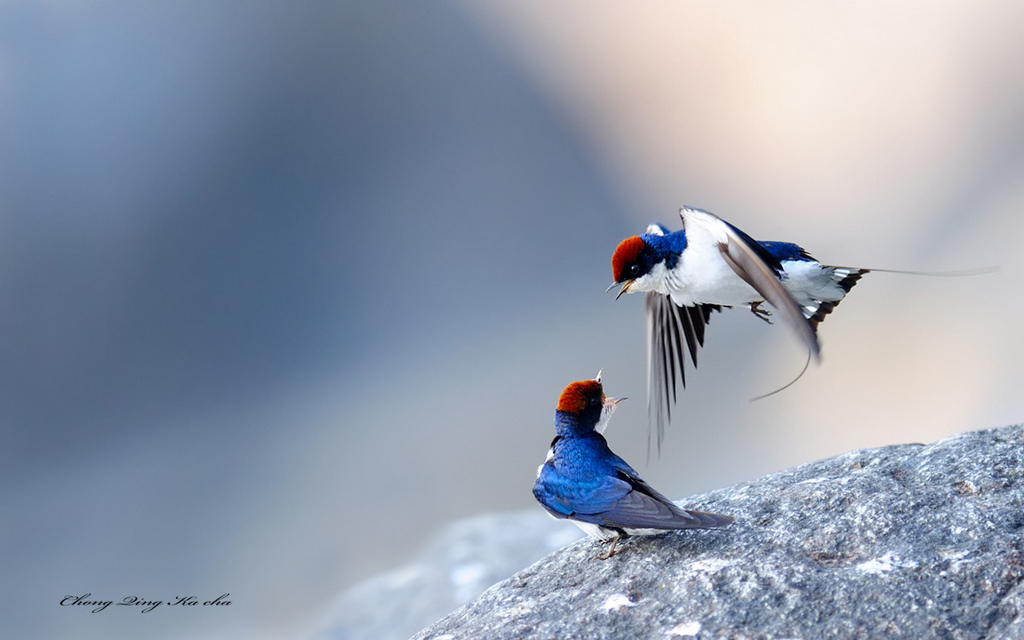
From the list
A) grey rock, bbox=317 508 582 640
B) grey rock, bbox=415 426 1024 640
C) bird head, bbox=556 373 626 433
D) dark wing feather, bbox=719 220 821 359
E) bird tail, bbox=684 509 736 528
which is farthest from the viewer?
grey rock, bbox=317 508 582 640

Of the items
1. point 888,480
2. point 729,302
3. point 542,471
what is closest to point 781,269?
point 729,302

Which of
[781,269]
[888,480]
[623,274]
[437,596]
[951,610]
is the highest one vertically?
[437,596]

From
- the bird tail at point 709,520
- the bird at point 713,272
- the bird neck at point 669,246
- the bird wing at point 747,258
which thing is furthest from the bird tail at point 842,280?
the bird tail at point 709,520

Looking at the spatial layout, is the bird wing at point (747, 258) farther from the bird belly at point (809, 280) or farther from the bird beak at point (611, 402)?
the bird beak at point (611, 402)

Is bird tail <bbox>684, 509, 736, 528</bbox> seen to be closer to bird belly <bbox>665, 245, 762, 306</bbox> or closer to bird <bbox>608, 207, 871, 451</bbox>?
bird <bbox>608, 207, 871, 451</bbox>

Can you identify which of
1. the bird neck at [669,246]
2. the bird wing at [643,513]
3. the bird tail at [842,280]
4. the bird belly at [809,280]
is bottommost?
the bird wing at [643,513]

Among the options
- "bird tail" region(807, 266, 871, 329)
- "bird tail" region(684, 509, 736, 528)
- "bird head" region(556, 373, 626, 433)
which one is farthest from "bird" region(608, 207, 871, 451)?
"bird tail" region(684, 509, 736, 528)

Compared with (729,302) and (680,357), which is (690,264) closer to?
(729,302)

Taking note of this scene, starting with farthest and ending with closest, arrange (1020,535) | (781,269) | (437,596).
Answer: (437,596) < (781,269) < (1020,535)
